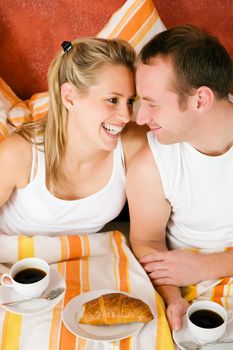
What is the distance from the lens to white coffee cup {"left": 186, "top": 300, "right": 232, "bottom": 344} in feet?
4.36

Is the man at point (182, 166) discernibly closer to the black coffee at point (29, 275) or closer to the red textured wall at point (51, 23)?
the black coffee at point (29, 275)

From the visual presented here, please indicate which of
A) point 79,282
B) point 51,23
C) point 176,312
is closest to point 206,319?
point 176,312

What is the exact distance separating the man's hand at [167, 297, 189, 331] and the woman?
1.34 feet

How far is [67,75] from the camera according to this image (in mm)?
1677

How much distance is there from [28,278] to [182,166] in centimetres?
62

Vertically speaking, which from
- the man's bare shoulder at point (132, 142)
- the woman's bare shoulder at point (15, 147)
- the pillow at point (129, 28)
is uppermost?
the woman's bare shoulder at point (15, 147)

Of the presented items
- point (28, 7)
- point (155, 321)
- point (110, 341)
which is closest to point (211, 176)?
point (155, 321)

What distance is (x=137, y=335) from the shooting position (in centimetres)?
145

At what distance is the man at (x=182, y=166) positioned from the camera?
5.26ft

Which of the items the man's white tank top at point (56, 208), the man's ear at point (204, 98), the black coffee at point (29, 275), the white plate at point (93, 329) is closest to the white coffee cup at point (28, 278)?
the black coffee at point (29, 275)

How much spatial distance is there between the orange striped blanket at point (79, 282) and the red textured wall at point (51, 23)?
28.2 inches

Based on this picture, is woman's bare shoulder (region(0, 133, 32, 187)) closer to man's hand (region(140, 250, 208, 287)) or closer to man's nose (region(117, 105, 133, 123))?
man's nose (region(117, 105, 133, 123))

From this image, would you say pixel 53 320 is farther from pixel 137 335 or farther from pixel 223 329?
pixel 223 329

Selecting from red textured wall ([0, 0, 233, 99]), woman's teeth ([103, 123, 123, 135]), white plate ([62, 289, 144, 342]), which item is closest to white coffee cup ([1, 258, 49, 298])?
white plate ([62, 289, 144, 342])
